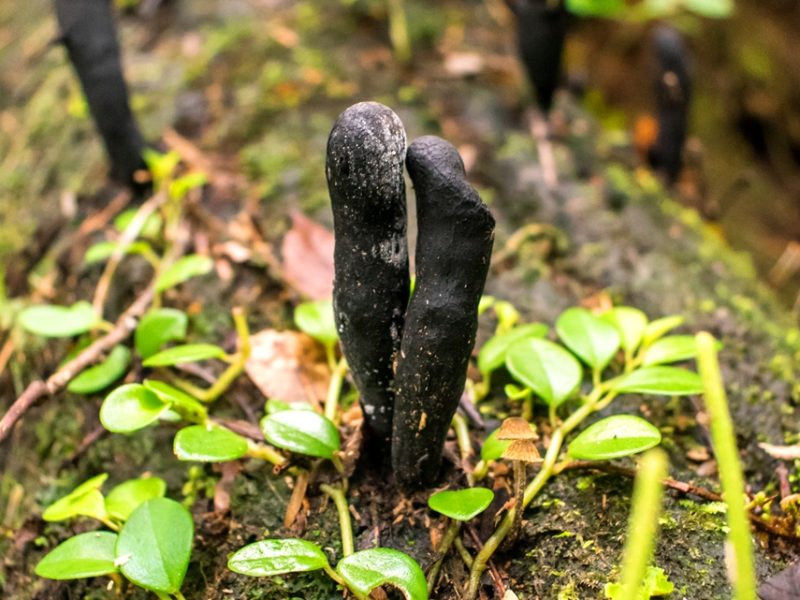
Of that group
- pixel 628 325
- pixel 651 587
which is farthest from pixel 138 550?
pixel 628 325

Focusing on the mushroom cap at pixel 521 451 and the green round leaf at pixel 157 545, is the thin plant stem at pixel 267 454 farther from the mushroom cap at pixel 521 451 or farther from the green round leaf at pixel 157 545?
the mushroom cap at pixel 521 451

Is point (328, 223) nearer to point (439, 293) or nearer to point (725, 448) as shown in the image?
point (439, 293)

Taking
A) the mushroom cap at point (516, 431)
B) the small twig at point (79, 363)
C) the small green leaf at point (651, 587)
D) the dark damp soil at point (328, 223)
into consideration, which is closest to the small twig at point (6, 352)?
the dark damp soil at point (328, 223)

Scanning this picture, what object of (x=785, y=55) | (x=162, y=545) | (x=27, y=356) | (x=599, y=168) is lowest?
(x=27, y=356)

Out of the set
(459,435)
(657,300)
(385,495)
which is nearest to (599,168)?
(657,300)

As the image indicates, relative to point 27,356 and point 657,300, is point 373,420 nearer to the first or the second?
point 657,300

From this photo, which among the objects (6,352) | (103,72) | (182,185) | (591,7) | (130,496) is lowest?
(6,352)
